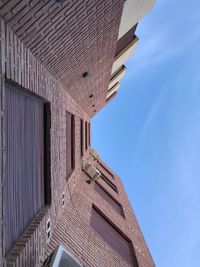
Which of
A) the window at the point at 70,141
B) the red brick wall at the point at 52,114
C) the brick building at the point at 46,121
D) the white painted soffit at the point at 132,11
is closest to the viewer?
the red brick wall at the point at 52,114

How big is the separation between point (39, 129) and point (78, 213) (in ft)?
9.63

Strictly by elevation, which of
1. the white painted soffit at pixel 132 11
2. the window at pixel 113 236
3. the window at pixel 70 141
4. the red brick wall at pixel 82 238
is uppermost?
the white painted soffit at pixel 132 11

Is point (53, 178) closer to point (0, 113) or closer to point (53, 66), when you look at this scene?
point (53, 66)

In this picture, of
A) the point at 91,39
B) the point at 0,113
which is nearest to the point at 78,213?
the point at 91,39

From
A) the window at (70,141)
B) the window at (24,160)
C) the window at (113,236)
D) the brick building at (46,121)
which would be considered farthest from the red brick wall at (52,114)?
the window at (113,236)

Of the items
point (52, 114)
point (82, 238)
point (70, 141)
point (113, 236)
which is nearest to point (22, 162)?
point (52, 114)

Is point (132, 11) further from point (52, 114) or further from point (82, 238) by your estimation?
point (82, 238)

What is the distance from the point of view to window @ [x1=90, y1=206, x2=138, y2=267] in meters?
7.77

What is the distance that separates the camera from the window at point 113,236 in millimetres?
7773

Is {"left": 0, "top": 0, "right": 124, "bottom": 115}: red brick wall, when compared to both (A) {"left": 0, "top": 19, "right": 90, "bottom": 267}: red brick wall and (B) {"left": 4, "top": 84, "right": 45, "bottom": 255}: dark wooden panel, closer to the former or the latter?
(A) {"left": 0, "top": 19, "right": 90, "bottom": 267}: red brick wall

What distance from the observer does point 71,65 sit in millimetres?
6145

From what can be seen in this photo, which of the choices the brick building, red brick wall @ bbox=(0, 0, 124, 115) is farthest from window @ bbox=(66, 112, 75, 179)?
red brick wall @ bbox=(0, 0, 124, 115)

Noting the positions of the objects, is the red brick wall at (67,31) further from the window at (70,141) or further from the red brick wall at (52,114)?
the window at (70,141)

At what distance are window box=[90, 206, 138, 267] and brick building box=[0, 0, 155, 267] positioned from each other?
3cm
